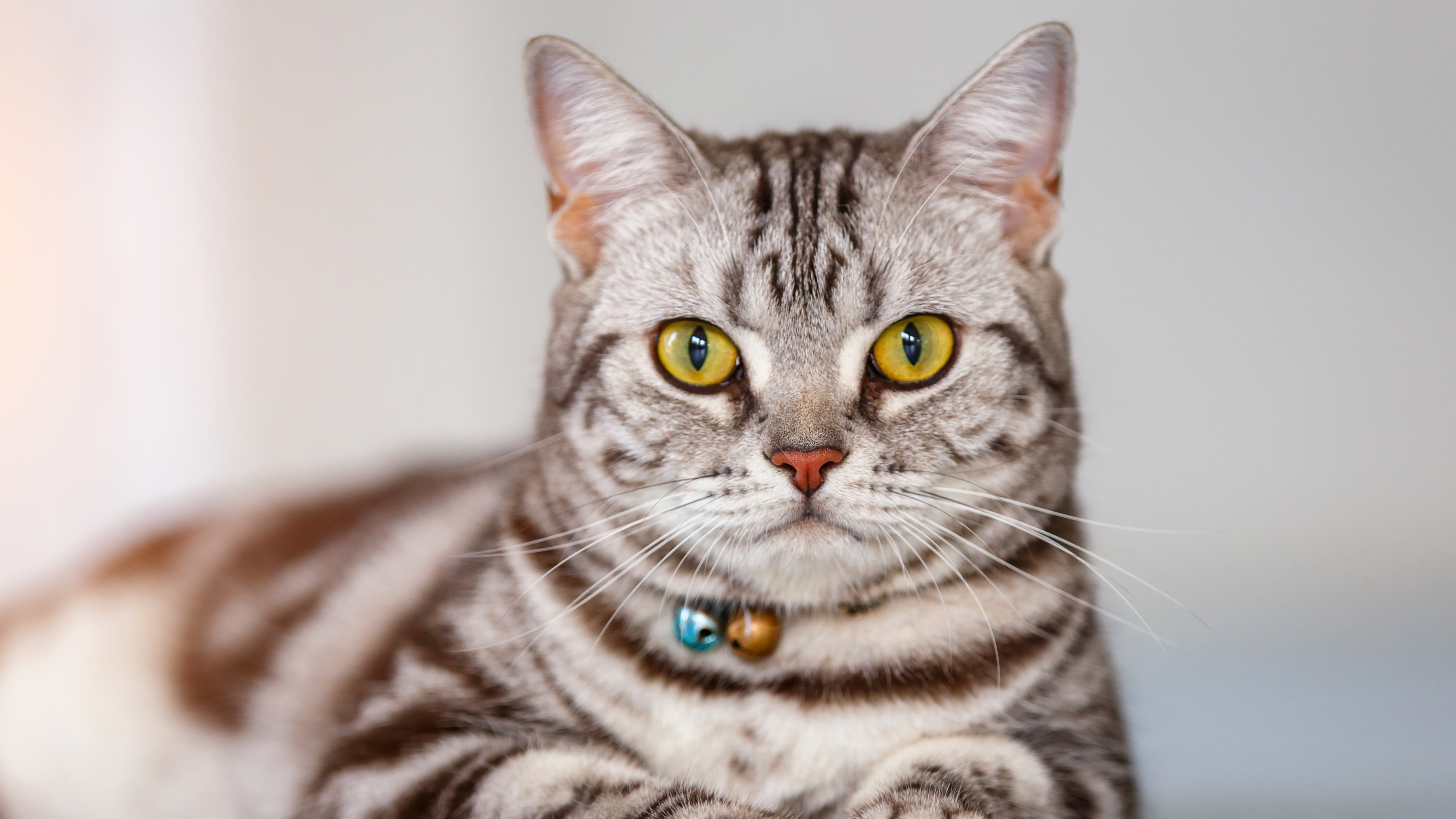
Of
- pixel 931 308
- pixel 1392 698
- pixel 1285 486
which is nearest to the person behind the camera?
pixel 931 308

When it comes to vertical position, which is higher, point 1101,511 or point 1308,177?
point 1308,177

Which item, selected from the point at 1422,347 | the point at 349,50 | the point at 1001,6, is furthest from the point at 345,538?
the point at 1422,347

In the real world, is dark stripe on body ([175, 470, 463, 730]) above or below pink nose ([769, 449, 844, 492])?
below

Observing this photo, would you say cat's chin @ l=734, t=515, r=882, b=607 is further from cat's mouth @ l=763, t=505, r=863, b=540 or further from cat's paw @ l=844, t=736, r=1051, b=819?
cat's paw @ l=844, t=736, r=1051, b=819

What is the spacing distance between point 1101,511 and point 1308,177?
17.9 inches

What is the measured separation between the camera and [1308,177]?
4.10ft

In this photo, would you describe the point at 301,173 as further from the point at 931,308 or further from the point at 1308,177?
the point at 1308,177

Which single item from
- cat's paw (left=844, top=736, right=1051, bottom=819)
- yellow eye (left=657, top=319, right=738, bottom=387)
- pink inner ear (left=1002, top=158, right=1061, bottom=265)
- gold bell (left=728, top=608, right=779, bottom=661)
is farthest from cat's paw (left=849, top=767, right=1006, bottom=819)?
pink inner ear (left=1002, top=158, right=1061, bottom=265)

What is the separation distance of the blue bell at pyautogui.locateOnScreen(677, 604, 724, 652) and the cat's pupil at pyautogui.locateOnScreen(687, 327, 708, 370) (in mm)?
227

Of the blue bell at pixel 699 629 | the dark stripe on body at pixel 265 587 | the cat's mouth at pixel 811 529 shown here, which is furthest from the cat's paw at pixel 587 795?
the dark stripe on body at pixel 265 587

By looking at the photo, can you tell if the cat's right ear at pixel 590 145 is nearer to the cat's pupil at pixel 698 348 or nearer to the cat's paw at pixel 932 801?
the cat's pupil at pixel 698 348

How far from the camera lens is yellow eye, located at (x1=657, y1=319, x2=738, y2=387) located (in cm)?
97

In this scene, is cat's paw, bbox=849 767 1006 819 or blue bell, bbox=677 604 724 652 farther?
blue bell, bbox=677 604 724 652

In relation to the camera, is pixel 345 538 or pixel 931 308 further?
pixel 345 538
